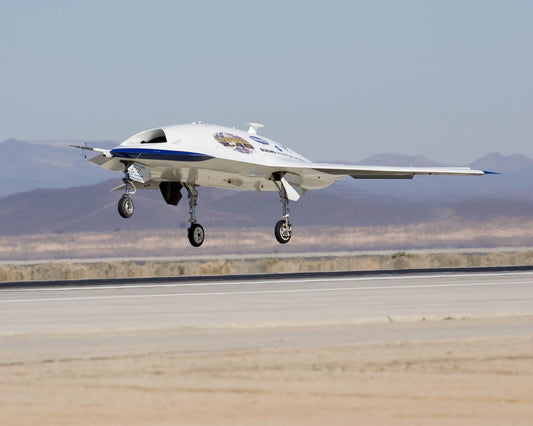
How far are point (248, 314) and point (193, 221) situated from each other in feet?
59.6

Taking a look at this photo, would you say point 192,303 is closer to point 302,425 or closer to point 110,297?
point 110,297

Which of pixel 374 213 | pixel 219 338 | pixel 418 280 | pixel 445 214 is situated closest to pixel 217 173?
pixel 418 280

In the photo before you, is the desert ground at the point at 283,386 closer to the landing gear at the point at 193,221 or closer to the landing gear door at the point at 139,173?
the landing gear door at the point at 139,173

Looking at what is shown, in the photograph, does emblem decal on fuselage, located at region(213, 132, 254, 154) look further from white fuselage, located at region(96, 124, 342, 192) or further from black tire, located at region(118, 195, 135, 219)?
black tire, located at region(118, 195, 135, 219)

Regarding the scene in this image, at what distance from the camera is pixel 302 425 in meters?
10.6

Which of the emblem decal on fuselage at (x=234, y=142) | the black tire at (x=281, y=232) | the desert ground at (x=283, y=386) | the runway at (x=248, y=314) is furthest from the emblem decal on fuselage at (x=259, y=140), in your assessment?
the desert ground at (x=283, y=386)

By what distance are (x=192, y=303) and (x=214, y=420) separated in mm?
12223

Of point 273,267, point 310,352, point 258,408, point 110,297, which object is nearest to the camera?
point 258,408

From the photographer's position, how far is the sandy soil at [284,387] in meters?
11.0

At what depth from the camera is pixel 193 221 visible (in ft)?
125

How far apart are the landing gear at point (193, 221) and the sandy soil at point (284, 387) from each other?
22482mm

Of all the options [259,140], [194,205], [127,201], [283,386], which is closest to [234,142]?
[259,140]

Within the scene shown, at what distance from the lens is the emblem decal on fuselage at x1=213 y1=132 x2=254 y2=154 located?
34625 mm

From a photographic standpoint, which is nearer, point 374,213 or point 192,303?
point 192,303
